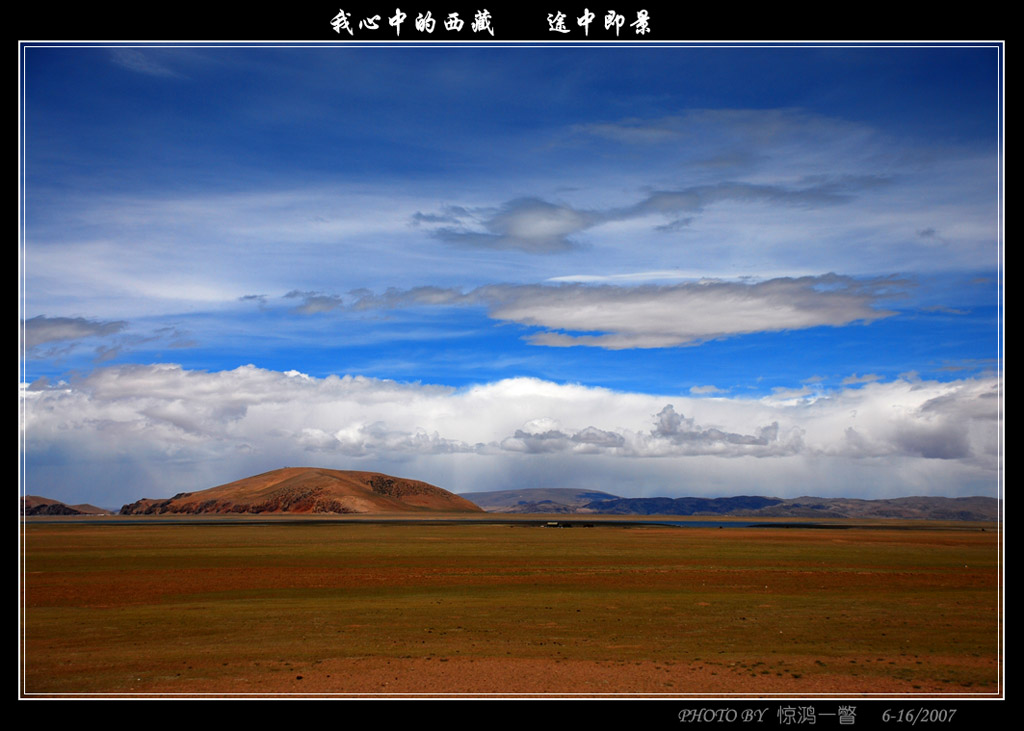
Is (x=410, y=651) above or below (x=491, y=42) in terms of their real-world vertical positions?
below

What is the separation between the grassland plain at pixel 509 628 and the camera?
16859mm

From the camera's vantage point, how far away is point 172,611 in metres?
26.1

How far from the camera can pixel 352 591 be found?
31328 millimetres

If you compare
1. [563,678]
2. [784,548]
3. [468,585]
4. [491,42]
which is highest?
[491,42]

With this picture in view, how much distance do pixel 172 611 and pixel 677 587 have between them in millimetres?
22690

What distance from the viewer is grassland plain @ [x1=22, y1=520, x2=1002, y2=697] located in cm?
1686

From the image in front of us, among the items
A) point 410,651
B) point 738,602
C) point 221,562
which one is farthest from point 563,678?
point 221,562

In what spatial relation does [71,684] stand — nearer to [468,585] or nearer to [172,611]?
[172,611]

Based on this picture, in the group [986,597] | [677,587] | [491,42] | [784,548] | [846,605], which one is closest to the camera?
[491,42]

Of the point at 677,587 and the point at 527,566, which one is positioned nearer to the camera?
the point at 677,587

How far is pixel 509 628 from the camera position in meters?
22.8

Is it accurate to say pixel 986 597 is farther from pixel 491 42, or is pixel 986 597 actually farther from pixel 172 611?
pixel 172 611
